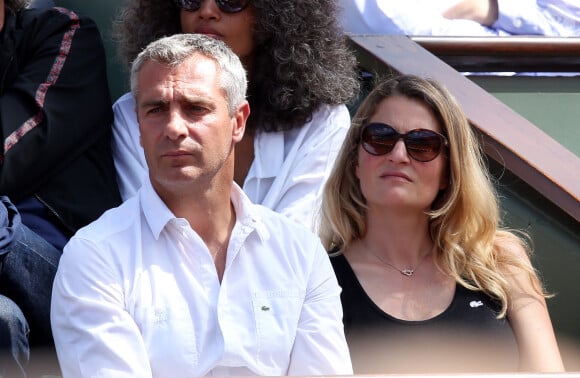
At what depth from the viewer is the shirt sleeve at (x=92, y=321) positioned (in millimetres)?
2354

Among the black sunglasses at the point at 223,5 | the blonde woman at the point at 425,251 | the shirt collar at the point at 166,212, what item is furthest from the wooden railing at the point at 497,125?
the shirt collar at the point at 166,212

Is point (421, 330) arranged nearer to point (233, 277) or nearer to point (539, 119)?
point (233, 277)

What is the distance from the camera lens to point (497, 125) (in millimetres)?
3369

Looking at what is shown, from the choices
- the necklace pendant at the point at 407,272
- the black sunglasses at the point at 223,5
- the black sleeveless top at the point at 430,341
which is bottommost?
the black sleeveless top at the point at 430,341

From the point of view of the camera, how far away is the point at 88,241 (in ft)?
8.10

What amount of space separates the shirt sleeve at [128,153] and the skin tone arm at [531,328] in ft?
3.45

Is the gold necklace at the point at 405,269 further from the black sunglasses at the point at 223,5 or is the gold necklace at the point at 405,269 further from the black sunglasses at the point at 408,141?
the black sunglasses at the point at 223,5

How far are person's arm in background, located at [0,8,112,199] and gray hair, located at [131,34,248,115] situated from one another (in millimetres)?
449

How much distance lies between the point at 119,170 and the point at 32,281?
1.92 feet

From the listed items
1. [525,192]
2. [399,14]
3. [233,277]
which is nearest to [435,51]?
[399,14]

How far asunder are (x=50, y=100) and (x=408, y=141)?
956mm

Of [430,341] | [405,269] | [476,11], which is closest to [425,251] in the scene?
[405,269]

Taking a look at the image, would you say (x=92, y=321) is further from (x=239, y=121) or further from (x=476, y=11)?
(x=476, y=11)

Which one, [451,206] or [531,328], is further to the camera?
[451,206]
